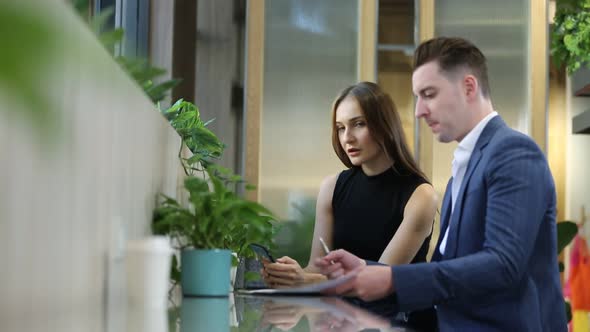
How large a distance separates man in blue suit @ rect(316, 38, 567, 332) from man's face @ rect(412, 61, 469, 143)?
0.02 meters

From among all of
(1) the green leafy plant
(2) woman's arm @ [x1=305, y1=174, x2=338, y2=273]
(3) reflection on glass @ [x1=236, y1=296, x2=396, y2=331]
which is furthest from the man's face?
(1) the green leafy plant

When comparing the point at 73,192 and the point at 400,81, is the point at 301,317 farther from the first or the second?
the point at 400,81

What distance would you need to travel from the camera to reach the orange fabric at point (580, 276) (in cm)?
601

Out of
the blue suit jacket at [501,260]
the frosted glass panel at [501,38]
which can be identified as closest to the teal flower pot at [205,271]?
the blue suit jacket at [501,260]

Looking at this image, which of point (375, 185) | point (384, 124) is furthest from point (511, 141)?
point (375, 185)

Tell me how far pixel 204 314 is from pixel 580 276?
18.4ft

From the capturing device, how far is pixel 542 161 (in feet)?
4.96

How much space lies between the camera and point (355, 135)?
102 inches

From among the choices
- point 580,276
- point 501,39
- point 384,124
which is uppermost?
point 501,39

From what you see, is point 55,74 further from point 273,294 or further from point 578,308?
point 578,308

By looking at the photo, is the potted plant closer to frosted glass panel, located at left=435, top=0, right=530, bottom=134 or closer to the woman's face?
the woman's face

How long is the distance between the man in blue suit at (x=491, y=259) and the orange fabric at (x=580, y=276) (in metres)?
4.76

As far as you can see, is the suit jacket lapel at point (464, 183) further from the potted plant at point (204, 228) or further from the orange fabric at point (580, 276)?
the orange fabric at point (580, 276)

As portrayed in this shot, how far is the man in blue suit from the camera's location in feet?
4.78
